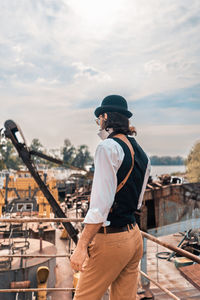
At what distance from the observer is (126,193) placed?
65.2 inches

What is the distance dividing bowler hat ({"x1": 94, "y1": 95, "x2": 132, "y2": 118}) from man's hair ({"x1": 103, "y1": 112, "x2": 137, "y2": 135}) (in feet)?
0.10

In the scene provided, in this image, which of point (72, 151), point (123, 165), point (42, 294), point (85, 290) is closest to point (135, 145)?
point (123, 165)

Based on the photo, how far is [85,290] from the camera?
1.68 metres

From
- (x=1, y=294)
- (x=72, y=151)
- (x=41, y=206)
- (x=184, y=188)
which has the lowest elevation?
(x=1, y=294)

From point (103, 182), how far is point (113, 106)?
60 centimetres

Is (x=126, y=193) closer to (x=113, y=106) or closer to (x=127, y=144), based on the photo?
(x=127, y=144)

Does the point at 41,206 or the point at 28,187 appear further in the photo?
the point at 28,187

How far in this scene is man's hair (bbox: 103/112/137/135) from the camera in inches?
72.0

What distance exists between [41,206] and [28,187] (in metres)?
8.95

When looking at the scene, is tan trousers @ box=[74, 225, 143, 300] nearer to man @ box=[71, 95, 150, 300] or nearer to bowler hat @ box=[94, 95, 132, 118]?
man @ box=[71, 95, 150, 300]

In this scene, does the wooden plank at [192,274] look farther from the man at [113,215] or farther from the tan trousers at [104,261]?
the tan trousers at [104,261]

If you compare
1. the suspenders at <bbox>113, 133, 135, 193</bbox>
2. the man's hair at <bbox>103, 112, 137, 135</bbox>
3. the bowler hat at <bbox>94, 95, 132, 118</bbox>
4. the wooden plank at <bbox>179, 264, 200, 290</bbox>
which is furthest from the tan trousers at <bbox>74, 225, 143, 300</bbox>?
the wooden plank at <bbox>179, 264, 200, 290</bbox>

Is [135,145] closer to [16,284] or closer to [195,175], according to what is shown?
[16,284]

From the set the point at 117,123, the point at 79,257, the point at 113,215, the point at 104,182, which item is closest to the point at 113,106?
the point at 117,123
